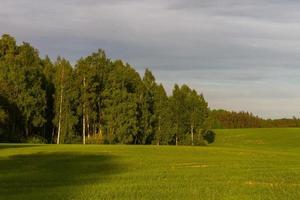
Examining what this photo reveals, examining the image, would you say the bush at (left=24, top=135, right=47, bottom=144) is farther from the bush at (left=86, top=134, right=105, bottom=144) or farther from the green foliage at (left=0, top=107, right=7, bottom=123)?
the bush at (left=86, top=134, right=105, bottom=144)

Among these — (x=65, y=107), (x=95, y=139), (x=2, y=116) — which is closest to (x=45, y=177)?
(x=2, y=116)

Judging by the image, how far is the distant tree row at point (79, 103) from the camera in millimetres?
91944

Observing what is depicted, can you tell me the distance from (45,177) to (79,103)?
71.4 meters

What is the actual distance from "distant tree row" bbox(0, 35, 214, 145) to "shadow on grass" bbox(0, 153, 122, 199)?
5110cm

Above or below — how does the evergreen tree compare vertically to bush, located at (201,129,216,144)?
above

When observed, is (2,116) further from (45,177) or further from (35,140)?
(45,177)

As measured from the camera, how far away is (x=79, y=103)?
323ft

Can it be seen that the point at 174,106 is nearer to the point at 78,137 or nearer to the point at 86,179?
the point at 78,137

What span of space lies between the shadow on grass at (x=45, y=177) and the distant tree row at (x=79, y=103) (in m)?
51.1

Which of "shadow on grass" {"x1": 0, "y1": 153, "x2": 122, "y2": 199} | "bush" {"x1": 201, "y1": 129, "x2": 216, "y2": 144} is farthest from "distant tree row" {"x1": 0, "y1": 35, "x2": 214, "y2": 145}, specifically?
"shadow on grass" {"x1": 0, "y1": 153, "x2": 122, "y2": 199}

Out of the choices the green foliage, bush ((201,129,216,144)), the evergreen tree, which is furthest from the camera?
bush ((201,129,216,144))

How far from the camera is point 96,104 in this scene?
10331cm

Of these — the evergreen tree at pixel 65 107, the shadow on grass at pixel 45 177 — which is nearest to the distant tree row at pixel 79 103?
the evergreen tree at pixel 65 107

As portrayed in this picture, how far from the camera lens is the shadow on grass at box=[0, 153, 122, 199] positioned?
806 inches
